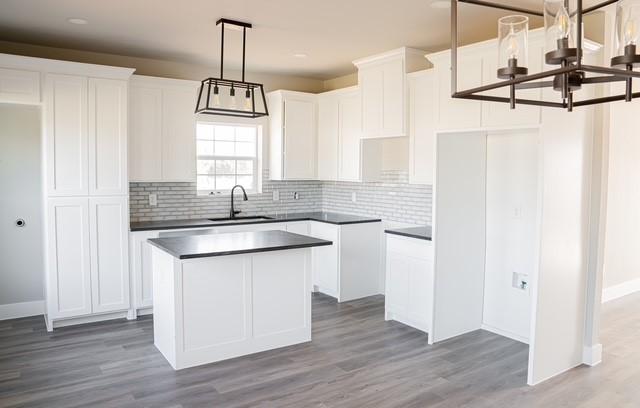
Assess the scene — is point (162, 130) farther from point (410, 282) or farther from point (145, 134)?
point (410, 282)

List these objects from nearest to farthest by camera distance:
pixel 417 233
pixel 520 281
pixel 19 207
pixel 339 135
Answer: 1. pixel 520 281
2. pixel 417 233
3. pixel 19 207
4. pixel 339 135

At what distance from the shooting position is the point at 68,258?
14.8 feet

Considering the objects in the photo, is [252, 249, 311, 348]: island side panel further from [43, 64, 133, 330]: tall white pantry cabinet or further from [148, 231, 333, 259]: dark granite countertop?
[43, 64, 133, 330]: tall white pantry cabinet

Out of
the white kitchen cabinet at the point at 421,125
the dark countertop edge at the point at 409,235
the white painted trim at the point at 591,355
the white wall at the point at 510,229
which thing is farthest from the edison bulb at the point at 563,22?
the white painted trim at the point at 591,355

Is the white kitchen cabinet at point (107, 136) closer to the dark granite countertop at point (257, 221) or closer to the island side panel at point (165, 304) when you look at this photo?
the dark granite countertop at point (257, 221)

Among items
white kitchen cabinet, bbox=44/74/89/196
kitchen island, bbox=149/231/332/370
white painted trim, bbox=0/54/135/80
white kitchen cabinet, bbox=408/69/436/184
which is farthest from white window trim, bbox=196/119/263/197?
white kitchen cabinet, bbox=408/69/436/184

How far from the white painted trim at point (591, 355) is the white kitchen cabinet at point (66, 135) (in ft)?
14.6

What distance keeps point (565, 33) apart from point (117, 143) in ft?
13.7

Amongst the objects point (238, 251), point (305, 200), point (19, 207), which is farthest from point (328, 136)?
point (19, 207)

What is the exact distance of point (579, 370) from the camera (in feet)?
12.1

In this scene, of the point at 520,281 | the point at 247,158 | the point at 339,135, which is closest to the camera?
the point at 520,281

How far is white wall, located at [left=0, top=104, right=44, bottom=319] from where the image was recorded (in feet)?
15.5

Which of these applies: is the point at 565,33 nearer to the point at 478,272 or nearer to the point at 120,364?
the point at 478,272

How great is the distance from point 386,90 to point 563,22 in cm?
359
